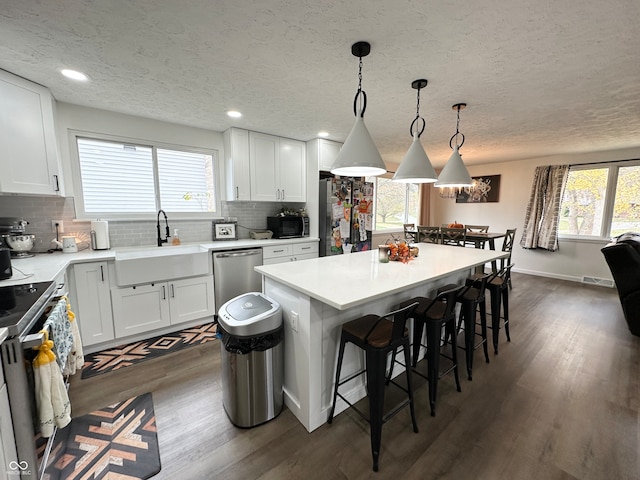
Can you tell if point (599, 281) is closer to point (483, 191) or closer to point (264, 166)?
point (483, 191)

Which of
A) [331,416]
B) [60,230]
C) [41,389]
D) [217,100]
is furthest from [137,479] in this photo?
[217,100]

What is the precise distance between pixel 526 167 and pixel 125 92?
22.4 feet

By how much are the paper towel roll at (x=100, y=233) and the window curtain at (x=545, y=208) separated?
7090 mm

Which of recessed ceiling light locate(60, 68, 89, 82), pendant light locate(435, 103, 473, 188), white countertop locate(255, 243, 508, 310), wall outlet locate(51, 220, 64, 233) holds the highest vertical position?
recessed ceiling light locate(60, 68, 89, 82)

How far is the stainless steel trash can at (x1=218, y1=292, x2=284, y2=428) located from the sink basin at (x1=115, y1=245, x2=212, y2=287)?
4.35 feet

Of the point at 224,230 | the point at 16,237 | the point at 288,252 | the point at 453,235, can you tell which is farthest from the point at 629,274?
the point at 16,237

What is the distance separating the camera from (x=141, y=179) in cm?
320

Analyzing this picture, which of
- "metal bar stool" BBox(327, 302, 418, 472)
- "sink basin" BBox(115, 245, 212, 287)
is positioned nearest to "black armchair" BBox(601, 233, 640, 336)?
"metal bar stool" BBox(327, 302, 418, 472)

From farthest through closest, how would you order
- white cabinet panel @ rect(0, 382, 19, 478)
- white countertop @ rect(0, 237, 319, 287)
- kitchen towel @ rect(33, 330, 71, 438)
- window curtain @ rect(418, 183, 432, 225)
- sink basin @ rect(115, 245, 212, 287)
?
window curtain @ rect(418, 183, 432, 225)
sink basin @ rect(115, 245, 212, 287)
white countertop @ rect(0, 237, 319, 287)
kitchen towel @ rect(33, 330, 71, 438)
white cabinet panel @ rect(0, 382, 19, 478)

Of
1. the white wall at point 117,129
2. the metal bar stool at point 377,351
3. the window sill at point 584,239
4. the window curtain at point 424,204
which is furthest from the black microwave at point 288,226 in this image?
the window sill at point 584,239

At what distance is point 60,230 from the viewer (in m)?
2.72

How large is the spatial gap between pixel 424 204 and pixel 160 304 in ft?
20.3

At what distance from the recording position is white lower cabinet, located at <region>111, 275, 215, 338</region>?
2.54m

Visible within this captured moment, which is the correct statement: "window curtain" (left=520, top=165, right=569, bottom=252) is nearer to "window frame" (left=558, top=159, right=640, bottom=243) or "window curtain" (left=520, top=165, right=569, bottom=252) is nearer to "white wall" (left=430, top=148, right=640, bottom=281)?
"white wall" (left=430, top=148, right=640, bottom=281)
